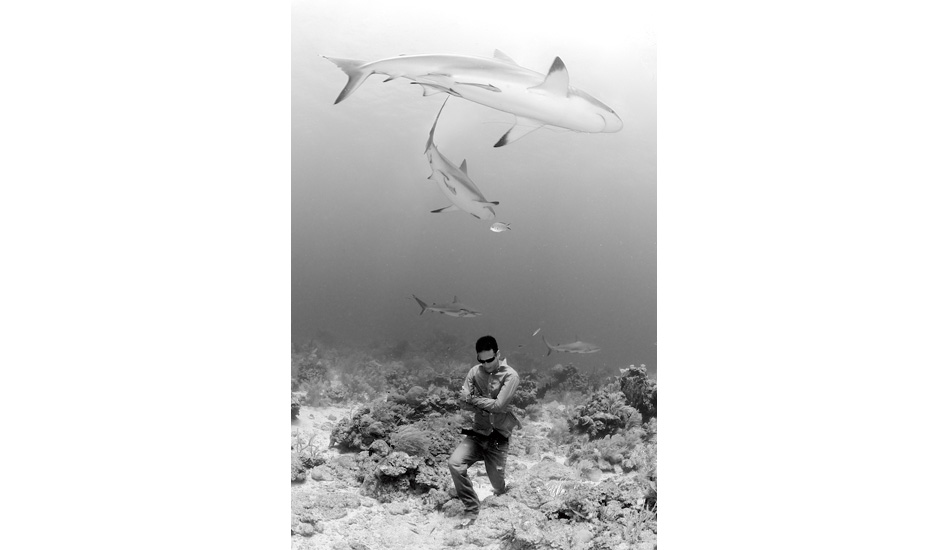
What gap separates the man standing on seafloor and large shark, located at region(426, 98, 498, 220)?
0.85 m

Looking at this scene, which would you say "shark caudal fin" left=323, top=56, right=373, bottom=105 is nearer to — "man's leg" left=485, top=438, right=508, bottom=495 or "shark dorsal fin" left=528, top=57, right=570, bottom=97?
Answer: "shark dorsal fin" left=528, top=57, right=570, bottom=97

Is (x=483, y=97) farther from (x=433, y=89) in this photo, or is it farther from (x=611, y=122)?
(x=611, y=122)

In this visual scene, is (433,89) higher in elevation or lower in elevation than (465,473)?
higher

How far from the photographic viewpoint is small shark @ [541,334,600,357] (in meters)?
4.06

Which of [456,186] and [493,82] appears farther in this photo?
[456,186]

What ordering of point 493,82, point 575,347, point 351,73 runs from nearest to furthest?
point 493,82 → point 351,73 → point 575,347

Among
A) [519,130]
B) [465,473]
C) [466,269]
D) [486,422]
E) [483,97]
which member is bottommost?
[465,473]

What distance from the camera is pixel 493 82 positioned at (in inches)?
148

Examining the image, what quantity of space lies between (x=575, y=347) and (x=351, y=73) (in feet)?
7.61

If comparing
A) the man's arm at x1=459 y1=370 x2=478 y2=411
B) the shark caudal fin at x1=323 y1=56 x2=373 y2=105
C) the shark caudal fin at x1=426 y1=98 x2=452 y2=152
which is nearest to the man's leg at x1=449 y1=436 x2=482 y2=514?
the man's arm at x1=459 y1=370 x2=478 y2=411

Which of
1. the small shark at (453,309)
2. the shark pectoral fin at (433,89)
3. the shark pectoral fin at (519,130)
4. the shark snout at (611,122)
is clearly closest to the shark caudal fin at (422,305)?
the small shark at (453,309)

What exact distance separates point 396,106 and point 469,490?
8.21 feet


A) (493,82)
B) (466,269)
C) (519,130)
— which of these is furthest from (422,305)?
(493,82)

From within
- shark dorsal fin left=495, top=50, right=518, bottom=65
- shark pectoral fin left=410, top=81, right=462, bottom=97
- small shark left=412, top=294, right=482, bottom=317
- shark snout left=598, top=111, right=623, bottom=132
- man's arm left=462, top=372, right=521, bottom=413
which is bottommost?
man's arm left=462, top=372, right=521, bottom=413
